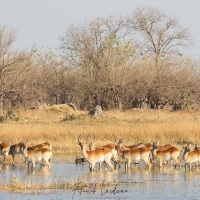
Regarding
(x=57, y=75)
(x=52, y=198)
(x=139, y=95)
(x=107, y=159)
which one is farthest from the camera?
(x=57, y=75)

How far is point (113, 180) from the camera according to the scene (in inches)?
701

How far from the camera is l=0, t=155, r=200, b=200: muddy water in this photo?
15.3 meters

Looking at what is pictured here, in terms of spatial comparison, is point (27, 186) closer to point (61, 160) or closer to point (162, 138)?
point (61, 160)

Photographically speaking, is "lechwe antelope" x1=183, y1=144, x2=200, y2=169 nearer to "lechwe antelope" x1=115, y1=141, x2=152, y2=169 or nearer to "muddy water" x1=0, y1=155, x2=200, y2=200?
"muddy water" x1=0, y1=155, x2=200, y2=200

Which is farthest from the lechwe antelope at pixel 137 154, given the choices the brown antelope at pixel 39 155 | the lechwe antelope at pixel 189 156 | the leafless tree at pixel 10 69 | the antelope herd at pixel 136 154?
the leafless tree at pixel 10 69

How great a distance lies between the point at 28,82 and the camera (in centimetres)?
5428

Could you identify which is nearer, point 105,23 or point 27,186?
point 27,186

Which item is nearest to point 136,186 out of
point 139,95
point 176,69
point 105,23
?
point 139,95

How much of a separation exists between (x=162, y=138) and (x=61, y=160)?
6499 millimetres

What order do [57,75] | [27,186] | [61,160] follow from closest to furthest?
[27,186]
[61,160]
[57,75]

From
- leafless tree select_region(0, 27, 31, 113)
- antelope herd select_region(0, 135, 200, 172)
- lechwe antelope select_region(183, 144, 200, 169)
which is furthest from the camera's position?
leafless tree select_region(0, 27, 31, 113)

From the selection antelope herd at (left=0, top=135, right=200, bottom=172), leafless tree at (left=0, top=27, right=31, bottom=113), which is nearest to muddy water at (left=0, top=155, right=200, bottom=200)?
antelope herd at (left=0, top=135, right=200, bottom=172)

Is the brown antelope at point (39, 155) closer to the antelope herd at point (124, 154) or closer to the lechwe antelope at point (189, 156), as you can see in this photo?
the antelope herd at point (124, 154)

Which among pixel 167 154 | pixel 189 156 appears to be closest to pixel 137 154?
pixel 167 154
